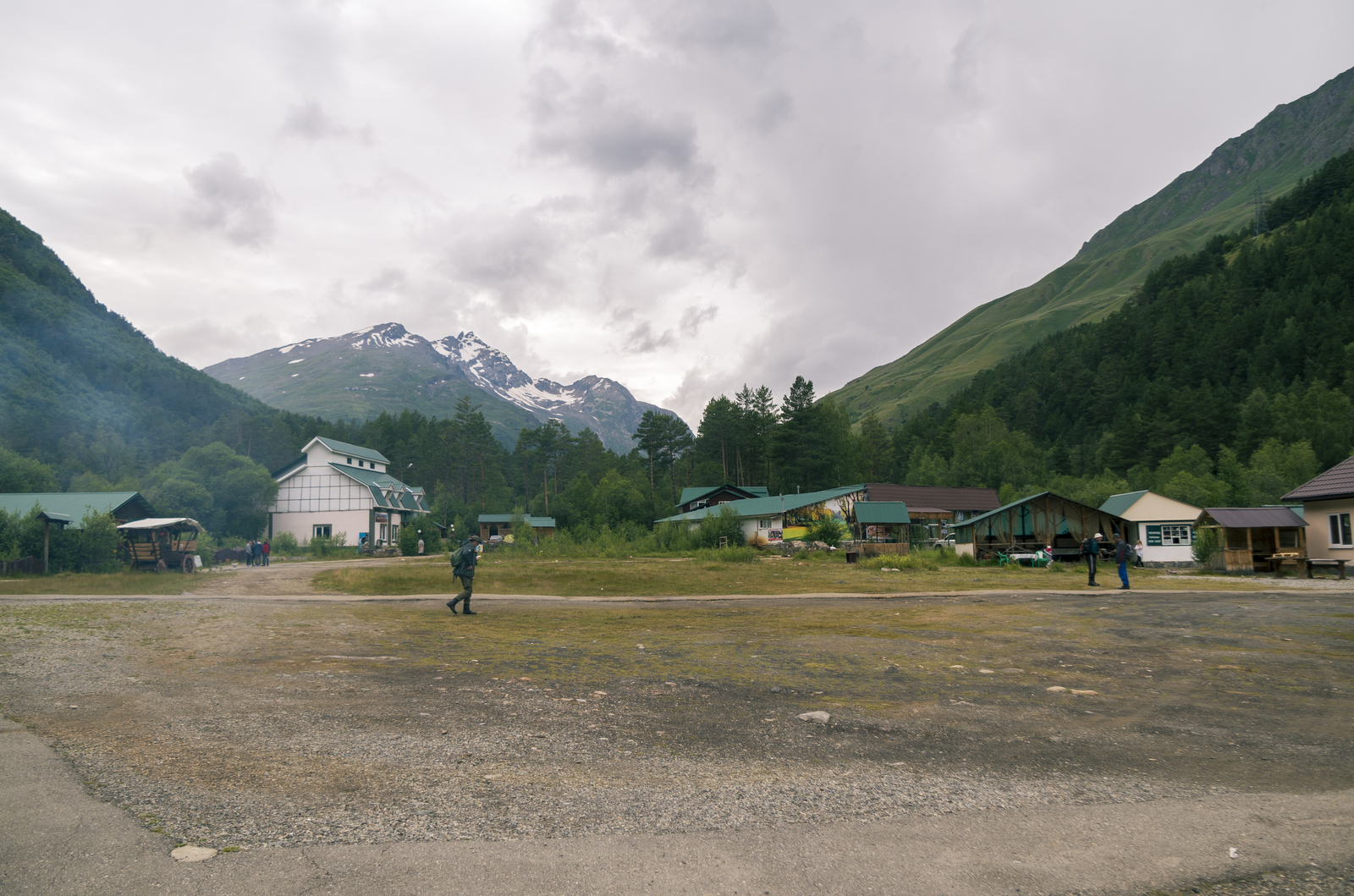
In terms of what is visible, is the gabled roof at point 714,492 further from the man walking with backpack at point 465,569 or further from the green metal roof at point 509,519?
the man walking with backpack at point 465,569

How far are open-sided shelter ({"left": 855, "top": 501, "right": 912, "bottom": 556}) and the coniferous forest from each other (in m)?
20.6

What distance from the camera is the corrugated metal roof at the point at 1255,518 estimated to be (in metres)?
32.9

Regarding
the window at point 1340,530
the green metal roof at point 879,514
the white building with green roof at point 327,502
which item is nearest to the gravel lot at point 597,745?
the window at point 1340,530

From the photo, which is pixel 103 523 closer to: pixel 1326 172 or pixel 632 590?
pixel 632 590

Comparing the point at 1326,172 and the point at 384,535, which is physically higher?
the point at 1326,172

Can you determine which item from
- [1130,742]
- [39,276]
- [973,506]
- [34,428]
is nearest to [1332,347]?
[973,506]

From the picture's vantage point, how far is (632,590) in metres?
26.0

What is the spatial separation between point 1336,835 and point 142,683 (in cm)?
1209

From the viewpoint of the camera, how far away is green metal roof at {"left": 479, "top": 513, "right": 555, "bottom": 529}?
3388 inches

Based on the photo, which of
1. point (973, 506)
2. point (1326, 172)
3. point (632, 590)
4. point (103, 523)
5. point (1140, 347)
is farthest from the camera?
point (1326, 172)

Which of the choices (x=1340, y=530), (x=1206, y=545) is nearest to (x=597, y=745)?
(x=1340, y=530)

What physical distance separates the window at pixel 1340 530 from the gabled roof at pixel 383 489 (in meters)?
67.0

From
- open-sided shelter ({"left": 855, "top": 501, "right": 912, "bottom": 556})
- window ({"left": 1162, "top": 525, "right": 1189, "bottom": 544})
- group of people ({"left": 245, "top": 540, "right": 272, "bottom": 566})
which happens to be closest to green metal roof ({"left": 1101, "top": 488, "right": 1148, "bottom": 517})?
window ({"left": 1162, "top": 525, "right": 1189, "bottom": 544})

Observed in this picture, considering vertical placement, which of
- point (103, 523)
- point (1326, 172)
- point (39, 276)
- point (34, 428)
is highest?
point (1326, 172)
